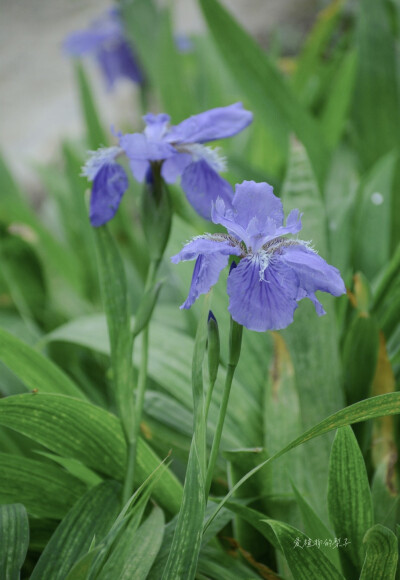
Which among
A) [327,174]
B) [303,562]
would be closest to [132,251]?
[327,174]

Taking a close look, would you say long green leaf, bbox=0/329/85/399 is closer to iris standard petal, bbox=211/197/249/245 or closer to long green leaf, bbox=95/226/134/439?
long green leaf, bbox=95/226/134/439

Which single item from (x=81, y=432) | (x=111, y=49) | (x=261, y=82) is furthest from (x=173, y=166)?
(x=111, y=49)

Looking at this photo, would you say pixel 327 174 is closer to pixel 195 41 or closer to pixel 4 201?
pixel 4 201

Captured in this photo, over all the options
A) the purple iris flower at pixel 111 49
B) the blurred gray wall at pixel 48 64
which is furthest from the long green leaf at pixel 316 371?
the blurred gray wall at pixel 48 64

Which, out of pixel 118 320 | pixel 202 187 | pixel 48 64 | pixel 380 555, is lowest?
pixel 380 555

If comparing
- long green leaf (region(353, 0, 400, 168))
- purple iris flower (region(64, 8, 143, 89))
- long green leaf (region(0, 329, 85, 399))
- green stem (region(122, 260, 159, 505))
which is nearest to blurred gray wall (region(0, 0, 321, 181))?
purple iris flower (region(64, 8, 143, 89))

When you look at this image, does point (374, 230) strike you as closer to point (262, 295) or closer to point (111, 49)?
point (262, 295)
